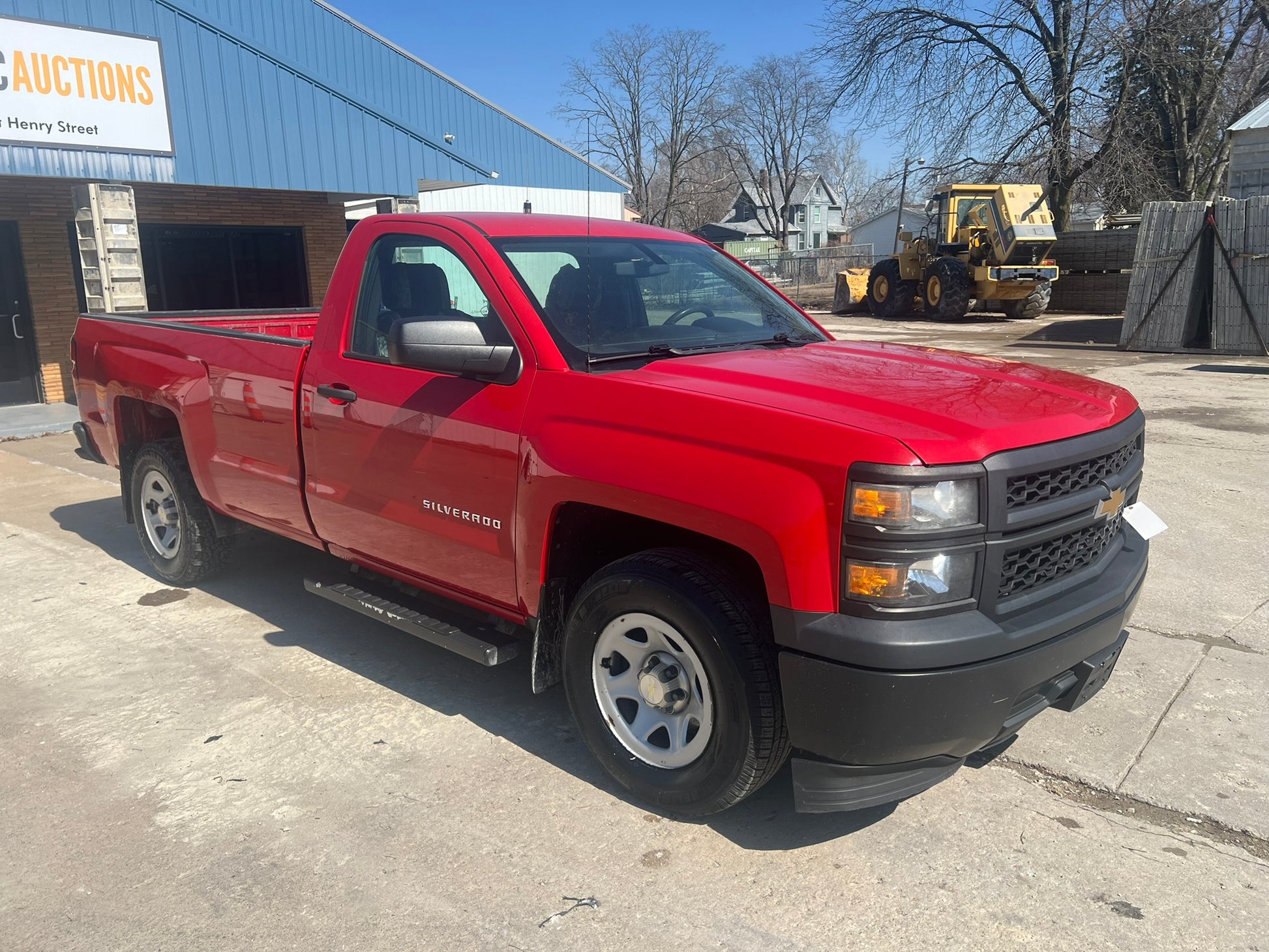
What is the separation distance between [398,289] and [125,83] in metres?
9.41

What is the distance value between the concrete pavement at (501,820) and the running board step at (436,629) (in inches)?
15.7

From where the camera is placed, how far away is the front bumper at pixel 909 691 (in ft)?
8.36

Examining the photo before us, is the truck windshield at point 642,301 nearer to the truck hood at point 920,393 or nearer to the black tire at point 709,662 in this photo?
the truck hood at point 920,393

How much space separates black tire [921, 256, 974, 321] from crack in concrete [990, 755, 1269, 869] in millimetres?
22596

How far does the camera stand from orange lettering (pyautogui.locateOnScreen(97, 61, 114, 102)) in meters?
11.0

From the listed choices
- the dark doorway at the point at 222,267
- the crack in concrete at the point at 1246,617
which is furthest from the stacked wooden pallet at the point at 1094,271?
the crack in concrete at the point at 1246,617

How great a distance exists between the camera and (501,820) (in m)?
3.22

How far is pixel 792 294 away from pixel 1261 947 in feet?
129

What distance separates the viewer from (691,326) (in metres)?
3.83

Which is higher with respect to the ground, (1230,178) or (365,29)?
(365,29)

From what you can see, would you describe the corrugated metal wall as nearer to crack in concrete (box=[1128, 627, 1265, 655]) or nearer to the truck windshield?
the truck windshield

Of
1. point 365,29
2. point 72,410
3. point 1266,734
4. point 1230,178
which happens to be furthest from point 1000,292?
point 1266,734

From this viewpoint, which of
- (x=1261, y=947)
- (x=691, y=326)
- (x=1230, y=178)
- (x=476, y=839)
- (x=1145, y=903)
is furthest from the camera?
(x=1230, y=178)

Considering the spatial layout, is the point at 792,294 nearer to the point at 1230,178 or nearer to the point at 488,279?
the point at 1230,178
